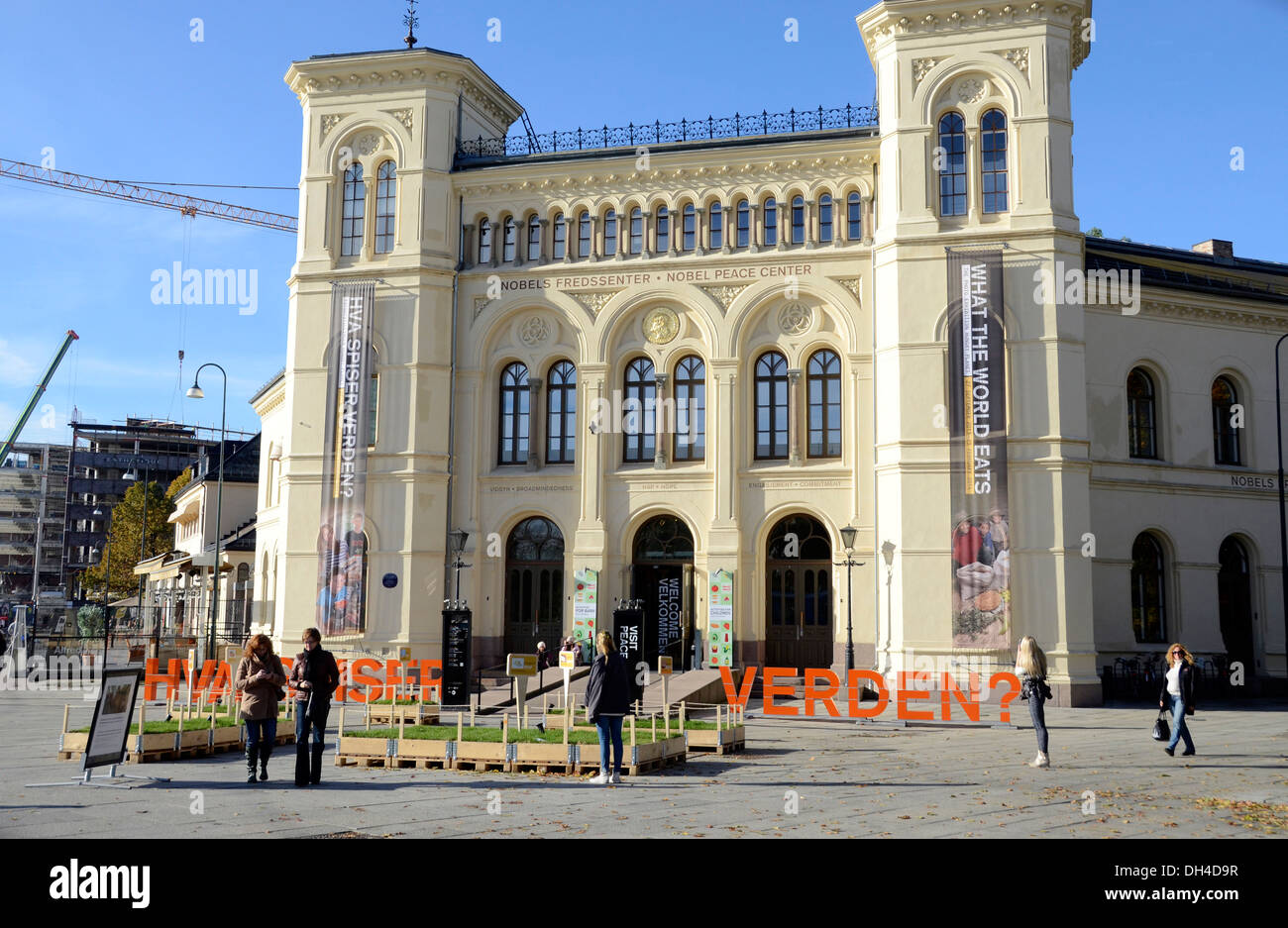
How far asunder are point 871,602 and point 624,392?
9223mm

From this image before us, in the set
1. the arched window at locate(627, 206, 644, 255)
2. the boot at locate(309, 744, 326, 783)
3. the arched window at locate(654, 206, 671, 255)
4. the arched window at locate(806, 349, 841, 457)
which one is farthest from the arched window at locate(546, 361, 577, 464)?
the boot at locate(309, 744, 326, 783)

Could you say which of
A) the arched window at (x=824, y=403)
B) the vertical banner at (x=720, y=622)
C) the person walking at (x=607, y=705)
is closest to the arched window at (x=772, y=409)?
the arched window at (x=824, y=403)

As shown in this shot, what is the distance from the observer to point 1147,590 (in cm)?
3312

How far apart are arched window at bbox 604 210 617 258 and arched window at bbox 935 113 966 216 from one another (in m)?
9.25

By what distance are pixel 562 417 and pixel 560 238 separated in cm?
525

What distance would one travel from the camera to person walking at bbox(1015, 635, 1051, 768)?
1706cm

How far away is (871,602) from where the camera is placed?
30.6 m

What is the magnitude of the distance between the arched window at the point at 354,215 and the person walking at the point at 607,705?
22.5 m

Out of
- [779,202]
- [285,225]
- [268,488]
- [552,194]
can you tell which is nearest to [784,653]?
[779,202]

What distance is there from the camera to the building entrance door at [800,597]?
104 ft

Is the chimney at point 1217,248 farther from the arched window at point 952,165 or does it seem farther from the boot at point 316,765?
the boot at point 316,765

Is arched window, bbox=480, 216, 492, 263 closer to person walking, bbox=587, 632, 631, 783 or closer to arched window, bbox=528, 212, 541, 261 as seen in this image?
arched window, bbox=528, 212, 541, 261

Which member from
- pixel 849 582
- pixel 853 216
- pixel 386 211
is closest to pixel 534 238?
pixel 386 211
